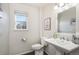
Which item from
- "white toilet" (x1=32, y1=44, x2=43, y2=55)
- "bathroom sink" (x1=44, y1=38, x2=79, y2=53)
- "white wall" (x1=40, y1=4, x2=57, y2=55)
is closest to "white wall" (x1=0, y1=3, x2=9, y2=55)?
"white toilet" (x1=32, y1=44, x2=43, y2=55)

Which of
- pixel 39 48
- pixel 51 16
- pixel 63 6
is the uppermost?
pixel 63 6

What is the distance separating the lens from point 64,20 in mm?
1306

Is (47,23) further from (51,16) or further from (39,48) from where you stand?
(39,48)

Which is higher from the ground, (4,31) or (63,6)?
(63,6)

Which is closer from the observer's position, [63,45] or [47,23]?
[63,45]

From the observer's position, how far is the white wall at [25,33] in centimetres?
123

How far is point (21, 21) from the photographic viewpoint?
1.27m

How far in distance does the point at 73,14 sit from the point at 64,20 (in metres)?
0.17

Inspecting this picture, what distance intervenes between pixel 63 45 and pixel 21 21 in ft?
2.61

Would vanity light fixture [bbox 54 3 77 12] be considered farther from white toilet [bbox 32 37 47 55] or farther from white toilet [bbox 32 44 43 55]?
white toilet [bbox 32 44 43 55]

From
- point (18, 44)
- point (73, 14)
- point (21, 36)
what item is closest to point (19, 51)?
point (18, 44)

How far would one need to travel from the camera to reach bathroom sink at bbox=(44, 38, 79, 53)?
113 centimetres

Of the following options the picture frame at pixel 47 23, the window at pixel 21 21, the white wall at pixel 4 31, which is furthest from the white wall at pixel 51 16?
the white wall at pixel 4 31

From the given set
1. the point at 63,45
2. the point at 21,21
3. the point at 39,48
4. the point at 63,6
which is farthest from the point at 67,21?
the point at 21,21
